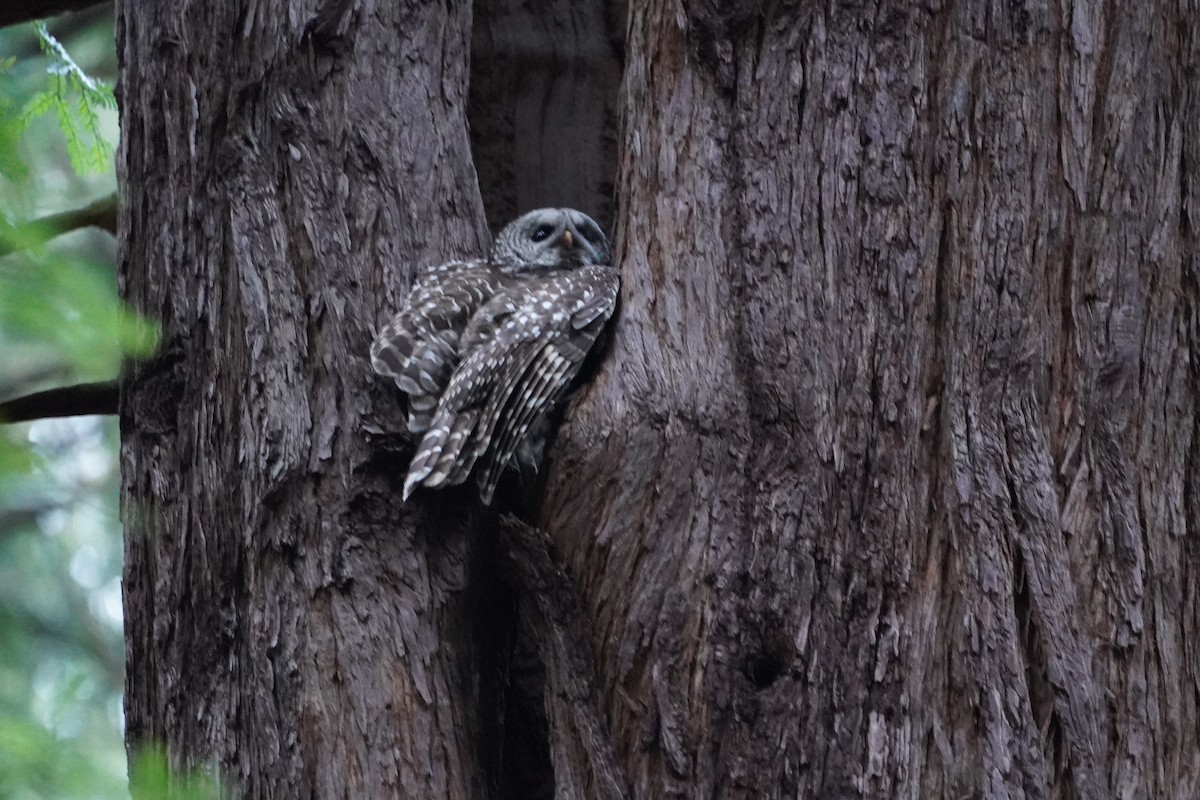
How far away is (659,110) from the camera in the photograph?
8.73ft

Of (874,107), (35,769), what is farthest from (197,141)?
(35,769)

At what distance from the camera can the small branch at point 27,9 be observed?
10.4 ft

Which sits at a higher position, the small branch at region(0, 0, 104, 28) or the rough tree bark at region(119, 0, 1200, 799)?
the small branch at region(0, 0, 104, 28)

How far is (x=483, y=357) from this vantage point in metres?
2.85

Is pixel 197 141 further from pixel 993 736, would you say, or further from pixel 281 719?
pixel 993 736

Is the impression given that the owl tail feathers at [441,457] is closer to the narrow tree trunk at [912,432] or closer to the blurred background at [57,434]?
the narrow tree trunk at [912,432]

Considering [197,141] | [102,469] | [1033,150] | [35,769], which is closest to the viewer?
[35,769]

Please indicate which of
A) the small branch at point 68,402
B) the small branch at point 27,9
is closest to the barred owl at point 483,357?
the small branch at point 68,402

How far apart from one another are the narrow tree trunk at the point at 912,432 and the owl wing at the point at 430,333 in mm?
362

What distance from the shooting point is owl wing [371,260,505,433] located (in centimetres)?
262

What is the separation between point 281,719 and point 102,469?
5320mm

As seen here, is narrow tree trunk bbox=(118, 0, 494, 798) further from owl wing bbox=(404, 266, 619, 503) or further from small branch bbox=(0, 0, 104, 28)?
small branch bbox=(0, 0, 104, 28)

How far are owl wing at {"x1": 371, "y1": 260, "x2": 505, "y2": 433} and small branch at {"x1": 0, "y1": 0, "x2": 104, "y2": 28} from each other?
4.35 ft

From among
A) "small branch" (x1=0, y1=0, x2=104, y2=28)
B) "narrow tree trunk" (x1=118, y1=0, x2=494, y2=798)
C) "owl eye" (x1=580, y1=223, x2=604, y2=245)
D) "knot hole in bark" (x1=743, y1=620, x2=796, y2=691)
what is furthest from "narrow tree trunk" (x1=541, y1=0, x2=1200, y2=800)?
"small branch" (x1=0, y1=0, x2=104, y2=28)
